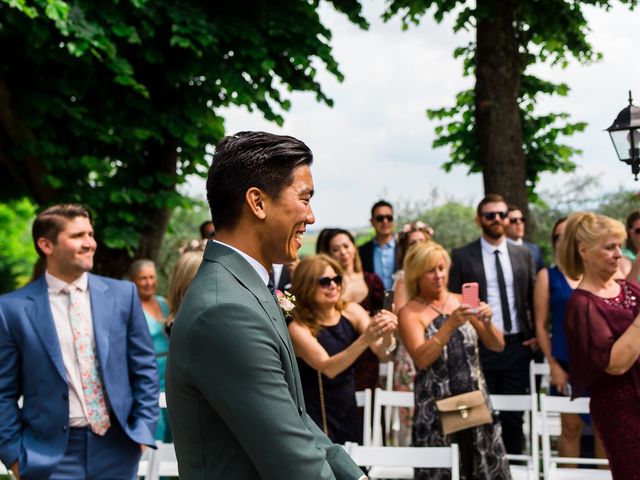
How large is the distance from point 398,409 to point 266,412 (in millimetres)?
6545

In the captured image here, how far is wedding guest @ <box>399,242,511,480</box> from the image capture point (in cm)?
554

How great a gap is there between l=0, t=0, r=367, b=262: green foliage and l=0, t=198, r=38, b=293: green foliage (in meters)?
19.0

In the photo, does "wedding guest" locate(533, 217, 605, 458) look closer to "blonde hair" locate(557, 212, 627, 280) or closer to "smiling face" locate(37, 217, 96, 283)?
"blonde hair" locate(557, 212, 627, 280)

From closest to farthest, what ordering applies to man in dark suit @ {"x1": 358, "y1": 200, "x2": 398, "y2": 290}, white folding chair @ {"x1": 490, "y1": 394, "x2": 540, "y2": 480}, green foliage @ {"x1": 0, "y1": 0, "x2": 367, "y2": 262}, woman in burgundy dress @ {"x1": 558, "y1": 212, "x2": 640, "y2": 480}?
woman in burgundy dress @ {"x1": 558, "y1": 212, "x2": 640, "y2": 480} → white folding chair @ {"x1": 490, "y1": 394, "x2": 540, "y2": 480} → man in dark suit @ {"x1": 358, "y1": 200, "x2": 398, "y2": 290} → green foliage @ {"x1": 0, "y1": 0, "x2": 367, "y2": 262}

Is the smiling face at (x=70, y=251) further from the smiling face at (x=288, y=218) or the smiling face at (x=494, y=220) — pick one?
the smiling face at (x=494, y=220)

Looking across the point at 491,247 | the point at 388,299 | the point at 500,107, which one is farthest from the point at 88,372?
the point at 500,107

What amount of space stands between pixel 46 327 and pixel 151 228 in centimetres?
616

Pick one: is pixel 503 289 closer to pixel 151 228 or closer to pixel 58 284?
pixel 58 284

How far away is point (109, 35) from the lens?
9.59 meters

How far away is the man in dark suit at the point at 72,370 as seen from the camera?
4637 mm

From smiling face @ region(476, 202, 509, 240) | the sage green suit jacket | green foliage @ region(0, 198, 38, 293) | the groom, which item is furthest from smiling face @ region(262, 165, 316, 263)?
green foliage @ region(0, 198, 38, 293)

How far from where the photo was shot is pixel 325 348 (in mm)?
5887

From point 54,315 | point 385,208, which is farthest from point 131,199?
point 54,315

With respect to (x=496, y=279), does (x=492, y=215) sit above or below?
above
